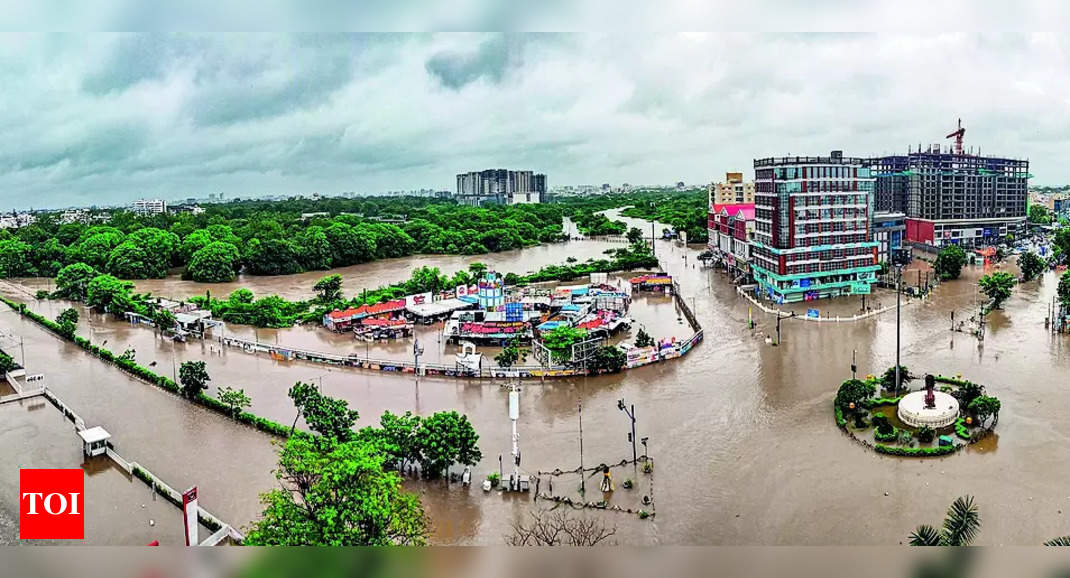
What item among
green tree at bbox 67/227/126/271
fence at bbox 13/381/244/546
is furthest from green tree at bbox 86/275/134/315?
fence at bbox 13/381/244/546

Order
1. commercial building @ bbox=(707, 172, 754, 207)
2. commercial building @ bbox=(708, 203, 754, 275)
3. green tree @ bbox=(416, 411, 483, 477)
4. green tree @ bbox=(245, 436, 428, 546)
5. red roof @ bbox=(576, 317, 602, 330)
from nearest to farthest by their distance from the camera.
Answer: green tree @ bbox=(245, 436, 428, 546) → green tree @ bbox=(416, 411, 483, 477) → red roof @ bbox=(576, 317, 602, 330) → commercial building @ bbox=(708, 203, 754, 275) → commercial building @ bbox=(707, 172, 754, 207)

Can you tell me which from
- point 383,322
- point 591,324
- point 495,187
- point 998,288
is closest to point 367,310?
point 383,322

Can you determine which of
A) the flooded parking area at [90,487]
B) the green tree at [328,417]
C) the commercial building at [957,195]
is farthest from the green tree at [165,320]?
the commercial building at [957,195]

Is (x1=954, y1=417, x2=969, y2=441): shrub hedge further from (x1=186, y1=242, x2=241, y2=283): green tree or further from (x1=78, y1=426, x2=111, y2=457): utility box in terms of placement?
(x1=186, y1=242, x2=241, y2=283): green tree

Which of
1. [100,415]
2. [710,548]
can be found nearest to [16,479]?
[100,415]

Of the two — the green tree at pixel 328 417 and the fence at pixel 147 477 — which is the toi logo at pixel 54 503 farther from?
the green tree at pixel 328 417
